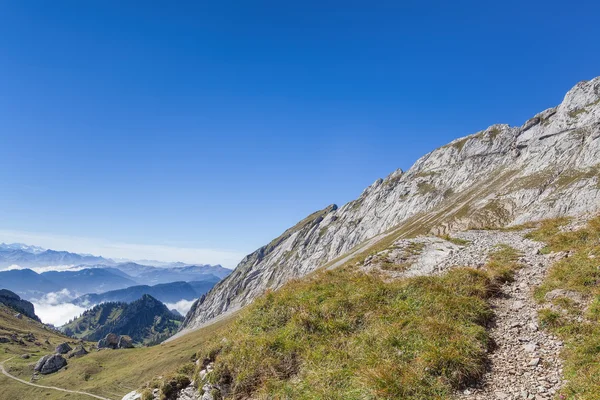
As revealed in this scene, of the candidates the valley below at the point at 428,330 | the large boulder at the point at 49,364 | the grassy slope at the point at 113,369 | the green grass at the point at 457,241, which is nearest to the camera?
the valley below at the point at 428,330

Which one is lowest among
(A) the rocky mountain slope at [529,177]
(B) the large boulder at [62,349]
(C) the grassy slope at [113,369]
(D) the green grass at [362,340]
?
(B) the large boulder at [62,349]

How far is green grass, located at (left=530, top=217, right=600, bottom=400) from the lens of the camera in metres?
8.52

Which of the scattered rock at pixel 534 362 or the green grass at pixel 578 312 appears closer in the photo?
the green grass at pixel 578 312

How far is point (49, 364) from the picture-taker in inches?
5955

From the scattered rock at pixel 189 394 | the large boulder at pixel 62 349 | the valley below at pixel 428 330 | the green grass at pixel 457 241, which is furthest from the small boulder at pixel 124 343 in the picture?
the green grass at pixel 457 241

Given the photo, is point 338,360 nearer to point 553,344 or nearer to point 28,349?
point 553,344

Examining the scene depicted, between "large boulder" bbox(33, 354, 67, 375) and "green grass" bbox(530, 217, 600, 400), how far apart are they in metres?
204

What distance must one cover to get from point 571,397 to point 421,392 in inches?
146

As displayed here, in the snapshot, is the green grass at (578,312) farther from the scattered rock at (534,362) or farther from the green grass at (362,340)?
the green grass at (362,340)

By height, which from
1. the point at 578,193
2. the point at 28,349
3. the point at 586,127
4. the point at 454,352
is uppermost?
the point at 586,127

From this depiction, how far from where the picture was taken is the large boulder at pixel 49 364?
5856 inches

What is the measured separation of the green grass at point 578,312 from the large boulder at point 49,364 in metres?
204

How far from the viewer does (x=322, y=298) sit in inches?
622

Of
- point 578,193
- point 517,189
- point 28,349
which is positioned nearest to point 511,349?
point 578,193
